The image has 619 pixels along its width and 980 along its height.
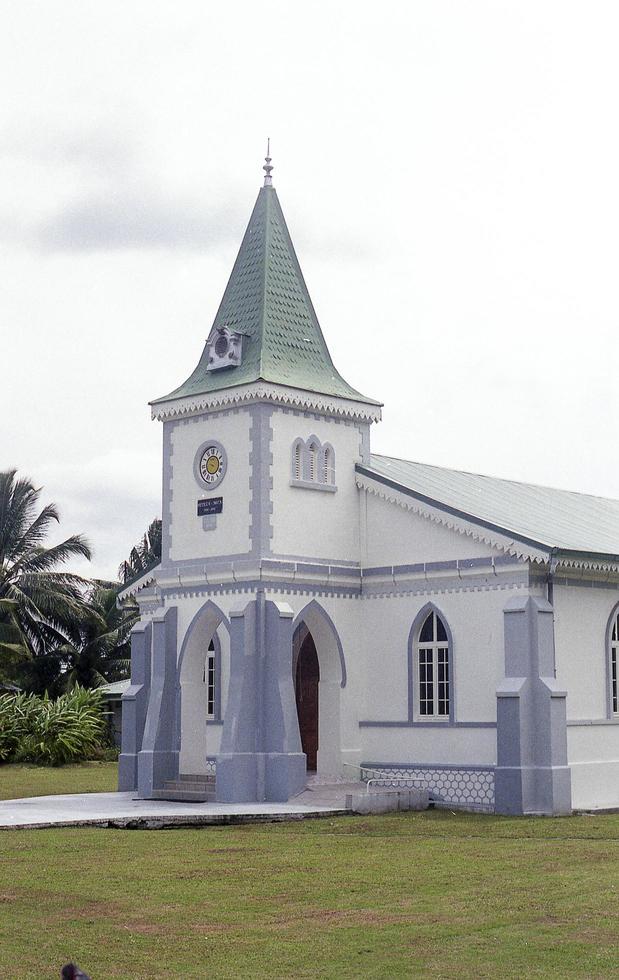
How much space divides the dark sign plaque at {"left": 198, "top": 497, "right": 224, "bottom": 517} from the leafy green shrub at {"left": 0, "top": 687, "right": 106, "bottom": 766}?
12.3m

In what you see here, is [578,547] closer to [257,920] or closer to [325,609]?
[325,609]

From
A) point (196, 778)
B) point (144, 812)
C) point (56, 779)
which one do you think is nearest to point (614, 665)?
point (196, 778)

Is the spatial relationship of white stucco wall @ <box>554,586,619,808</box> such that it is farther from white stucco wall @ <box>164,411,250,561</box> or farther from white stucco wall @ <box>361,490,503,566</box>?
white stucco wall @ <box>164,411,250,561</box>

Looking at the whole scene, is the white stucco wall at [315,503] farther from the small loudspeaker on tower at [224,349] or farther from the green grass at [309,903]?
the green grass at [309,903]

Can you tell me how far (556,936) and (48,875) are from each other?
6.02 metres

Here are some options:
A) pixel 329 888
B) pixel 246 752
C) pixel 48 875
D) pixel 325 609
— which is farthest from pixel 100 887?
pixel 325 609

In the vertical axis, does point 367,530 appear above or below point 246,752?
above

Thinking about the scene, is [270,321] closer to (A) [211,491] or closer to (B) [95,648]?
(A) [211,491]

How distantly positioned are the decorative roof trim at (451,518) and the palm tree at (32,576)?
17839 mm

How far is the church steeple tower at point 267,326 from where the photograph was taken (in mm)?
25859

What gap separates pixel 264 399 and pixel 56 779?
37.3 ft

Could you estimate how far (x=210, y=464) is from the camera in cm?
2611

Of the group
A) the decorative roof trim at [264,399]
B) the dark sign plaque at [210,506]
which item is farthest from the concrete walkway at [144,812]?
the decorative roof trim at [264,399]

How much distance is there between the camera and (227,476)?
2562 centimetres
